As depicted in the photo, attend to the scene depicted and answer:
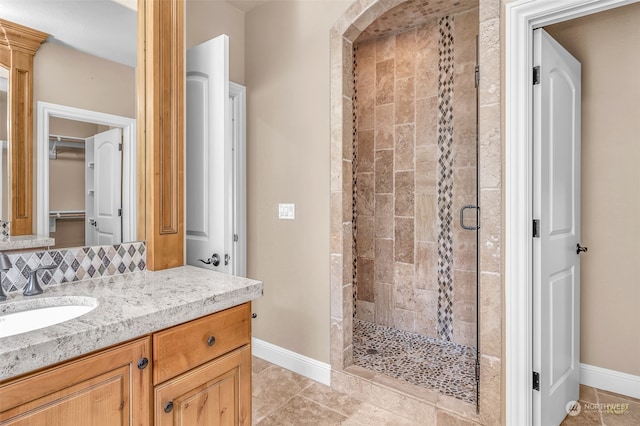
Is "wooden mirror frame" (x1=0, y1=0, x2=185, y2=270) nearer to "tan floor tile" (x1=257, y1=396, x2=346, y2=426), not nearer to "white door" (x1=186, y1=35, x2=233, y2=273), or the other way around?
"white door" (x1=186, y1=35, x2=233, y2=273)

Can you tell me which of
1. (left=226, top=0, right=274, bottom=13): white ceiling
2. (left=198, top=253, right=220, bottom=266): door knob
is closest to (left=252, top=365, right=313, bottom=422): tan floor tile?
(left=198, top=253, right=220, bottom=266): door knob

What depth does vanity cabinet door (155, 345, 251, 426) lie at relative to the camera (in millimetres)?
1181

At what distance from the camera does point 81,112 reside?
5.02ft

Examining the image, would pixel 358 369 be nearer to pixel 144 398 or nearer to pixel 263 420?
pixel 263 420

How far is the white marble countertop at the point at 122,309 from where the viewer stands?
34.4 inches

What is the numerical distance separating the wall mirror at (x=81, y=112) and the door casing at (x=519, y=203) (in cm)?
184

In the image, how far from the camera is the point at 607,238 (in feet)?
7.89

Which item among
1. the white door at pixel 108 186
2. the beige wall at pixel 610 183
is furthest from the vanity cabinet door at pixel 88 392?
the beige wall at pixel 610 183

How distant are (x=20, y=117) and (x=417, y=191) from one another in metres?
2.76

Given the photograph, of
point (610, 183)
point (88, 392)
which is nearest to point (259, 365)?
point (88, 392)

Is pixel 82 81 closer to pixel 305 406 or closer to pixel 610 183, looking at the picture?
pixel 305 406

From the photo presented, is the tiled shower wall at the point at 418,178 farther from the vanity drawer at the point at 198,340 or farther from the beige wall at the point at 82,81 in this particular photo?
the beige wall at the point at 82,81

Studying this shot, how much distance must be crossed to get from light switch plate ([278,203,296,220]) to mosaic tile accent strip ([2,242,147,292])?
1140mm

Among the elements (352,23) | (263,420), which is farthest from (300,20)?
(263,420)
